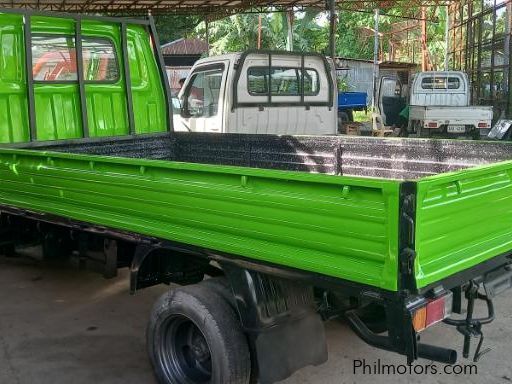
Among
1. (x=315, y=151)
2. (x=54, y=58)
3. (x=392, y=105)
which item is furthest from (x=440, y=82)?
(x=54, y=58)

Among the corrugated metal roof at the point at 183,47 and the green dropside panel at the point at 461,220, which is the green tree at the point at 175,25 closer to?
the corrugated metal roof at the point at 183,47

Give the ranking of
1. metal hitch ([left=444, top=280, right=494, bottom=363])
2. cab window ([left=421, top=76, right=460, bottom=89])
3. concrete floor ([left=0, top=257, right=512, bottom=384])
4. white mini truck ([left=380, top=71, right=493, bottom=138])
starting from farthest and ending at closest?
cab window ([left=421, top=76, right=460, bottom=89]), white mini truck ([left=380, top=71, right=493, bottom=138]), concrete floor ([left=0, top=257, right=512, bottom=384]), metal hitch ([left=444, top=280, right=494, bottom=363])

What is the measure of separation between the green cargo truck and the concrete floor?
51cm

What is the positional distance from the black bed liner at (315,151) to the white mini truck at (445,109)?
9154 millimetres

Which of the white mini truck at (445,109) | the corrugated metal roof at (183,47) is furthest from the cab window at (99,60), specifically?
the corrugated metal roof at (183,47)

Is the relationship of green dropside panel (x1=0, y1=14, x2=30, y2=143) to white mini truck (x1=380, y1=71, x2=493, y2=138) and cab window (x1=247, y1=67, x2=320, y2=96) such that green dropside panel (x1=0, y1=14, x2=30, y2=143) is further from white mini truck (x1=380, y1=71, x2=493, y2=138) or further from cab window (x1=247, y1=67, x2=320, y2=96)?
white mini truck (x1=380, y1=71, x2=493, y2=138)

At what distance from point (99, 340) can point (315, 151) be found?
2.15 meters

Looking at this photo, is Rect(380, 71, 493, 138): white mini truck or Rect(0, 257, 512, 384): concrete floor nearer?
Rect(0, 257, 512, 384): concrete floor

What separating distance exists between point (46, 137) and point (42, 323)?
1577mm

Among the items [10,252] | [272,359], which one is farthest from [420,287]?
[10,252]

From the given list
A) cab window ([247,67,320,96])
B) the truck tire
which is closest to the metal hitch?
the truck tire

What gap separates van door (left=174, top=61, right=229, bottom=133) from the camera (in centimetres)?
773

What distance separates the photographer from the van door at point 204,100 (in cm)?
773

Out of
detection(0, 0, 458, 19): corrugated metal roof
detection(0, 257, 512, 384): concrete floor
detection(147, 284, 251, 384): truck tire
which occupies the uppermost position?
detection(0, 0, 458, 19): corrugated metal roof
